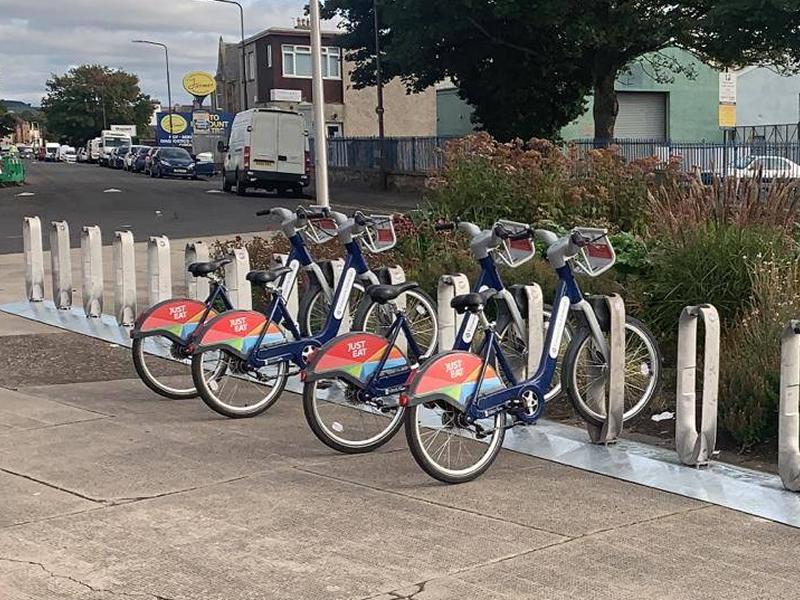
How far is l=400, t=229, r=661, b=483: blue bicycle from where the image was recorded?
5.59 metres

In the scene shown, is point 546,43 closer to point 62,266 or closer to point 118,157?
point 62,266

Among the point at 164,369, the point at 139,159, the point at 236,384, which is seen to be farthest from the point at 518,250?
the point at 139,159

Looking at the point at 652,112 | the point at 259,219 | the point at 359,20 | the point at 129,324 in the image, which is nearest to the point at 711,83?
the point at 652,112

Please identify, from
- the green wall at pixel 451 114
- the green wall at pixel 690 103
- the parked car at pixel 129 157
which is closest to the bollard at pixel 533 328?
the green wall at pixel 690 103

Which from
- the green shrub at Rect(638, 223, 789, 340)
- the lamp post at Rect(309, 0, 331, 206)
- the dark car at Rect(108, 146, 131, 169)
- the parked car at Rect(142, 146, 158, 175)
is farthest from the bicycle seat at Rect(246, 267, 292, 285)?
the dark car at Rect(108, 146, 131, 169)

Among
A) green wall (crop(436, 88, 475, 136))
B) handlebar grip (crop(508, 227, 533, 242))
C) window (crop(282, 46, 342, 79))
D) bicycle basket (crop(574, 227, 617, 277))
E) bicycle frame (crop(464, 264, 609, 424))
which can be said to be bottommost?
bicycle frame (crop(464, 264, 609, 424))

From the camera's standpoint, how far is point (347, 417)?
256 inches

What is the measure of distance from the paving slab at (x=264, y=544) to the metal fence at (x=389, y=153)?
27.5 metres

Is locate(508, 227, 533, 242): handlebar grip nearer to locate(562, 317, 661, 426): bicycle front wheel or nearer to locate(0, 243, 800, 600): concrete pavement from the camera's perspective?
locate(562, 317, 661, 426): bicycle front wheel

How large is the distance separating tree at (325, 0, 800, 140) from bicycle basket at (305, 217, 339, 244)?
17.8 m

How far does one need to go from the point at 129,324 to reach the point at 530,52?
23.4m

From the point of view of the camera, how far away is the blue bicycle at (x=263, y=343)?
6.90 metres

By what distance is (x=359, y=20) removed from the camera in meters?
37.4

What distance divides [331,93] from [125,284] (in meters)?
51.0
